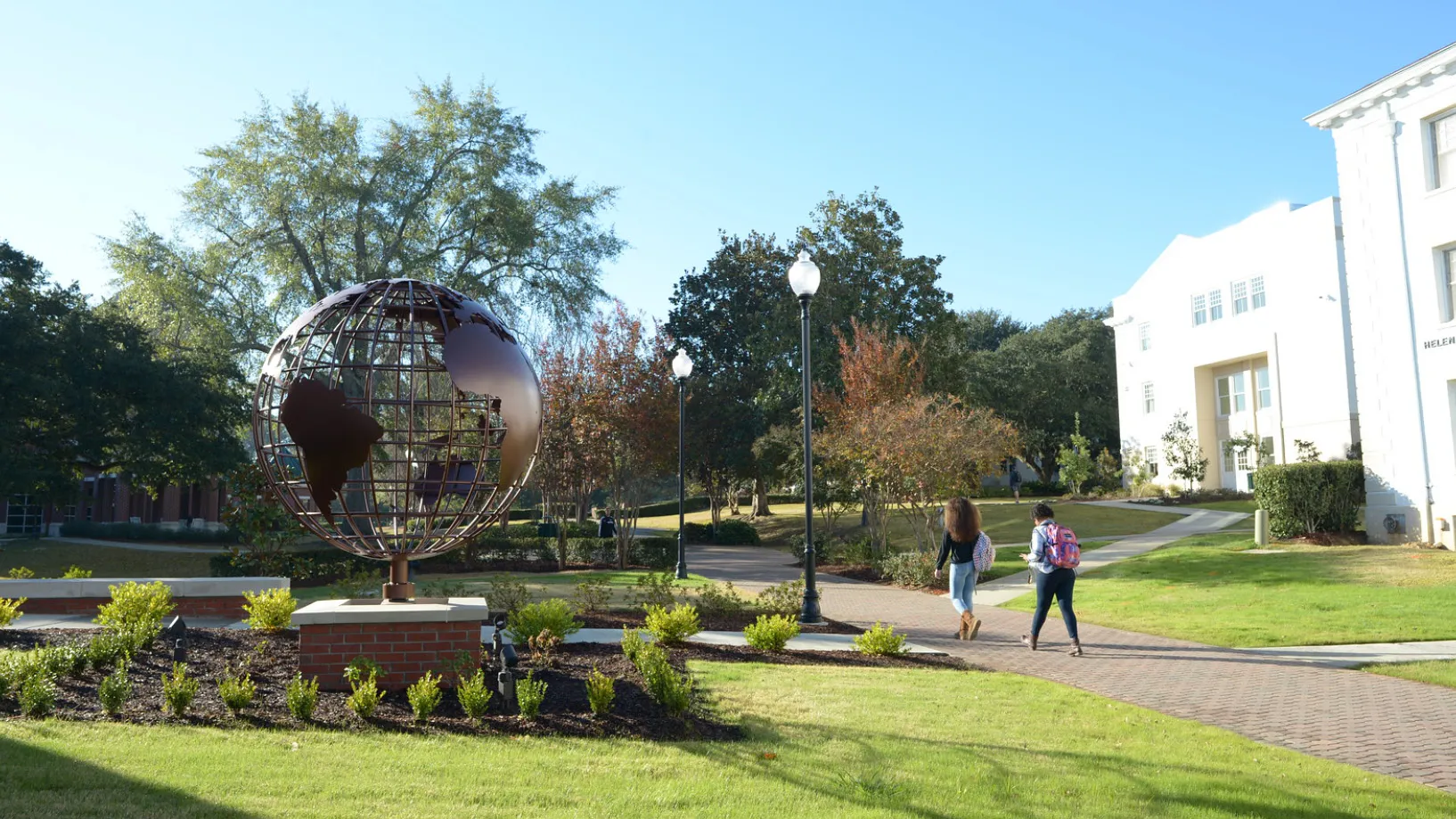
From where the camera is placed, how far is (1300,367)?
34.4 meters

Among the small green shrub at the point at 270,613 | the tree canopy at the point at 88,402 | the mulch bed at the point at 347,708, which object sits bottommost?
the mulch bed at the point at 347,708

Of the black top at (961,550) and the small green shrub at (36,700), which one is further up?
the black top at (961,550)

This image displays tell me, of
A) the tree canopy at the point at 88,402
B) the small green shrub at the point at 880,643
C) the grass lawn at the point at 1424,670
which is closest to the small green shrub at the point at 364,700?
the small green shrub at the point at 880,643

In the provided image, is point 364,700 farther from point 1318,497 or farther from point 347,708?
point 1318,497

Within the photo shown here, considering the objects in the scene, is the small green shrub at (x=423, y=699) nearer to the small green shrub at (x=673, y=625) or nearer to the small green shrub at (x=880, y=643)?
the small green shrub at (x=673, y=625)

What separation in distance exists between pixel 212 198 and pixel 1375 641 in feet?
97.9

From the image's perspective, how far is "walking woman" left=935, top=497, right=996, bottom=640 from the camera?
1205 cm

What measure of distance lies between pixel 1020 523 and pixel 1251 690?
26658 millimetres

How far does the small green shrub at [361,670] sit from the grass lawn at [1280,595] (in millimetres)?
9922

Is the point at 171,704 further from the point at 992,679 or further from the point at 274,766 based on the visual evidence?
the point at 992,679

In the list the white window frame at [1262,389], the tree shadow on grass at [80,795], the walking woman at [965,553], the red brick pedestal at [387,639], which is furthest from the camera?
the white window frame at [1262,389]

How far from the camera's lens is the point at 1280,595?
1566cm

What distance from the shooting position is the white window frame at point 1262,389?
123 feet

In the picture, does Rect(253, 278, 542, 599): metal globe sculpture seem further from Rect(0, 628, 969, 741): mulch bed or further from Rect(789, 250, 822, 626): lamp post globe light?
Rect(789, 250, 822, 626): lamp post globe light
